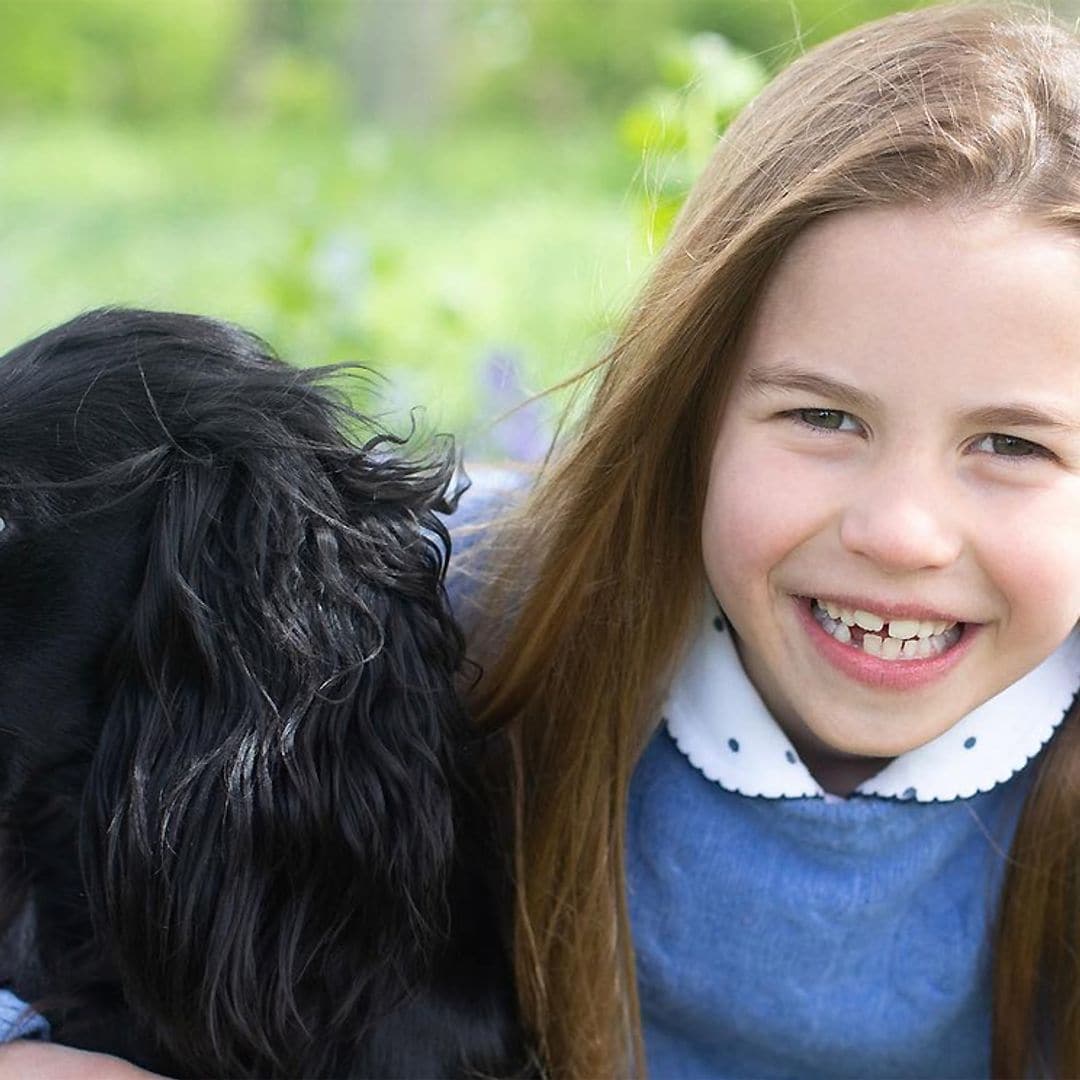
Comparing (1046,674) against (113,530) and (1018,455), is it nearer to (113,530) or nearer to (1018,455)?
(1018,455)

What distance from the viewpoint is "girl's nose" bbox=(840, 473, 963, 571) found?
1739 millimetres

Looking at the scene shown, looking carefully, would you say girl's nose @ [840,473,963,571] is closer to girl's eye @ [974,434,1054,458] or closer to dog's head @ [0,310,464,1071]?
girl's eye @ [974,434,1054,458]

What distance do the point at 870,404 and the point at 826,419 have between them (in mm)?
76

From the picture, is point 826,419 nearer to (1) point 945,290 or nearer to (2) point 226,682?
(1) point 945,290

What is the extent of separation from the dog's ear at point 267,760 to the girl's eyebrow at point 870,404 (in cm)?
41

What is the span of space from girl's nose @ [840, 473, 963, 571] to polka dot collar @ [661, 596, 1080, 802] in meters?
0.33

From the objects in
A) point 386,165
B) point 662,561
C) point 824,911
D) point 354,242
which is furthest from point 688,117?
point 386,165

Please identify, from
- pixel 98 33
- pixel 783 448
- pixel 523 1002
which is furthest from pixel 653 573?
pixel 98 33

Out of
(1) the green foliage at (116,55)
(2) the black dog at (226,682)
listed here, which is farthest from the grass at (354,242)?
(1) the green foliage at (116,55)

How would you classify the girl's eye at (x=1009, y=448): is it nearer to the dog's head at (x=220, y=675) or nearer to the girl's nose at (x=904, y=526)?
the girl's nose at (x=904, y=526)

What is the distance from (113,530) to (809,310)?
0.74 metres

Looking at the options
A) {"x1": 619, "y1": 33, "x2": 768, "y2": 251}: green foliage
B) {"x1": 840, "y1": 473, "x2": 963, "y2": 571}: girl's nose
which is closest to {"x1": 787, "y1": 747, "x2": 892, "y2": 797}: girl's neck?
{"x1": 840, "y1": 473, "x2": 963, "y2": 571}: girl's nose

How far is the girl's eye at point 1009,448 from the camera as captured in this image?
1787 mm

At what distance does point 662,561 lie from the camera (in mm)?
2029
